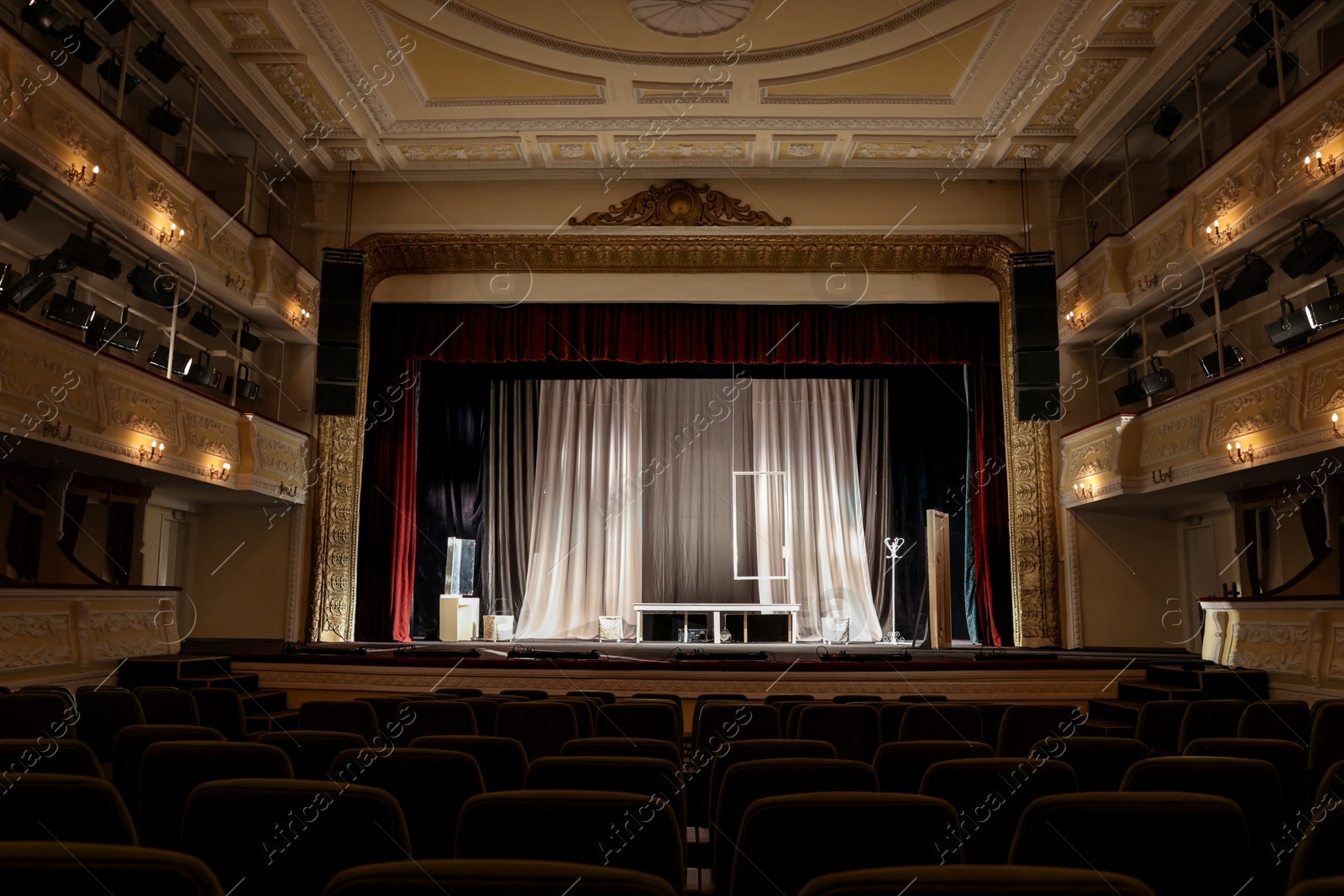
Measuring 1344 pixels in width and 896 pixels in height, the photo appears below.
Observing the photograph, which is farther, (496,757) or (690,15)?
A: (690,15)

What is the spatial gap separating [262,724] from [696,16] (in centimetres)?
769

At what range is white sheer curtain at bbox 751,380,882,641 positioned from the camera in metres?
15.6

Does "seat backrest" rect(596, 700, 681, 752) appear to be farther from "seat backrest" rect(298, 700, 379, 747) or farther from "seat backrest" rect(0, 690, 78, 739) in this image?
"seat backrest" rect(0, 690, 78, 739)

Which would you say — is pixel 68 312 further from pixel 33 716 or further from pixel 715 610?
pixel 715 610

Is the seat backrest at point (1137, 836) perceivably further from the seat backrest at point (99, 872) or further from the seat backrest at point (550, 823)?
the seat backrest at point (99, 872)

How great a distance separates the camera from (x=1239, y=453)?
9.03 metres

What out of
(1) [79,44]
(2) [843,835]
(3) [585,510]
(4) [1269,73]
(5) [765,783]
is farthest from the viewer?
(3) [585,510]

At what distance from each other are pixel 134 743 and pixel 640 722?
2.00m

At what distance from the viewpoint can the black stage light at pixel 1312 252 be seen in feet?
28.7

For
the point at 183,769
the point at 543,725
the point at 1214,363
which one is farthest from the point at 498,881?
the point at 1214,363

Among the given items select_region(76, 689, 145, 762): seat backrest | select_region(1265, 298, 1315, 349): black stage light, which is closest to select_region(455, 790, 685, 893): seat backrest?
select_region(76, 689, 145, 762): seat backrest

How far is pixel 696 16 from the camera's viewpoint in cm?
1017

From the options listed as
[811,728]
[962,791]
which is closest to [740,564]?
[811,728]

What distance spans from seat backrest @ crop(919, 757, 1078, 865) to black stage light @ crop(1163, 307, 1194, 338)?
10.1m
